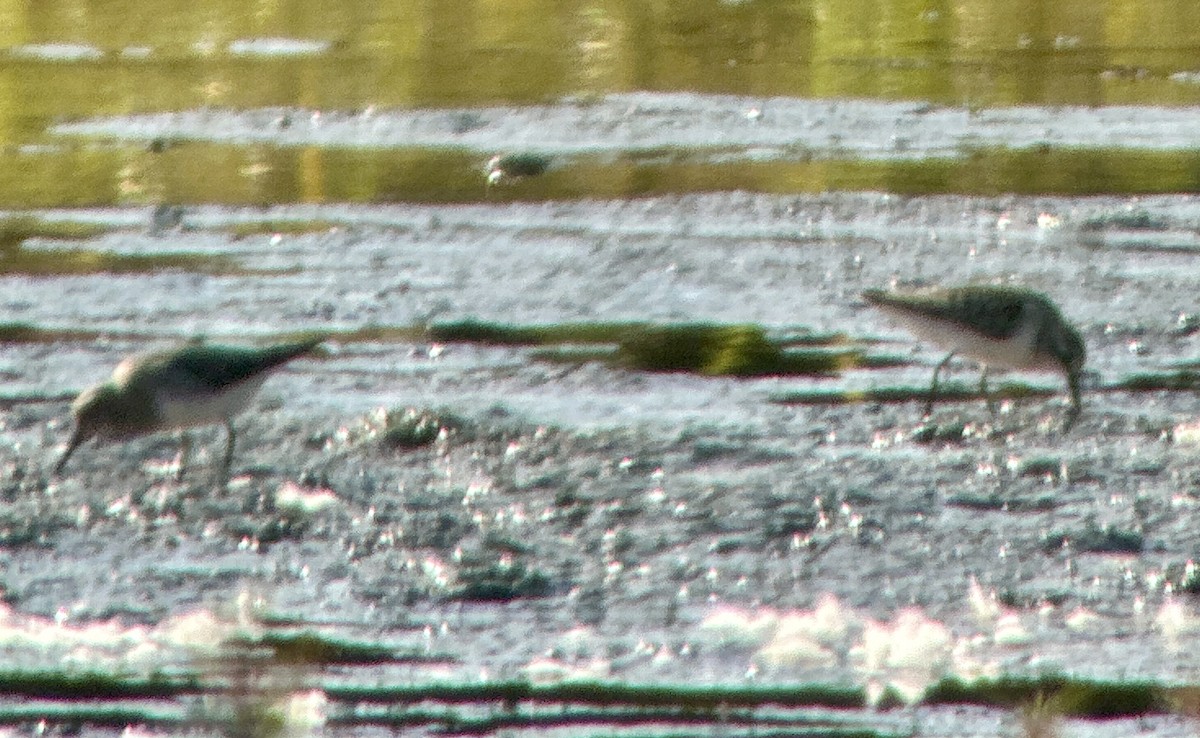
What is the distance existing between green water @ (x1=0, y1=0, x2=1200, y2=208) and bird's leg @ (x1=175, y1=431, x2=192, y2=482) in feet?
13.6

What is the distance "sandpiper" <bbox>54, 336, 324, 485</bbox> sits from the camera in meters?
7.73

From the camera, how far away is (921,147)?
13.3 meters

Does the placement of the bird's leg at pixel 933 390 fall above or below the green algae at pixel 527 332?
below

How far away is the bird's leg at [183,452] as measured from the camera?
781cm

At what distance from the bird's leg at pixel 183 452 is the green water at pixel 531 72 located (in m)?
4.16

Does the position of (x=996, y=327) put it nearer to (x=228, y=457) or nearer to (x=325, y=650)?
(x=228, y=457)

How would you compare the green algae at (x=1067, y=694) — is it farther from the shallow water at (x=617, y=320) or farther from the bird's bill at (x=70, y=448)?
the bird's bill at (x=70, y=448)

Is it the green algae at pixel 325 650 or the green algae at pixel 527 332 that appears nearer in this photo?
the green algae at pixel 325 650

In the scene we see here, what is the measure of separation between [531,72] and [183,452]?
8.61m

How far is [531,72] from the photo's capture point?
16344mm

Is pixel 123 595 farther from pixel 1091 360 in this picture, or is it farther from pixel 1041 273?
pixel 1041 273

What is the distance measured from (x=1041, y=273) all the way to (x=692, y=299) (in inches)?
59.9

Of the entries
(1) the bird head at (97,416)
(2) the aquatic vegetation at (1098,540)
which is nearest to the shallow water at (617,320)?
(2) the aquatic vegetation at (1098,540)

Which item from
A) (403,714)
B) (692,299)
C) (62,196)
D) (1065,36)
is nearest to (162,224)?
(62,196)
